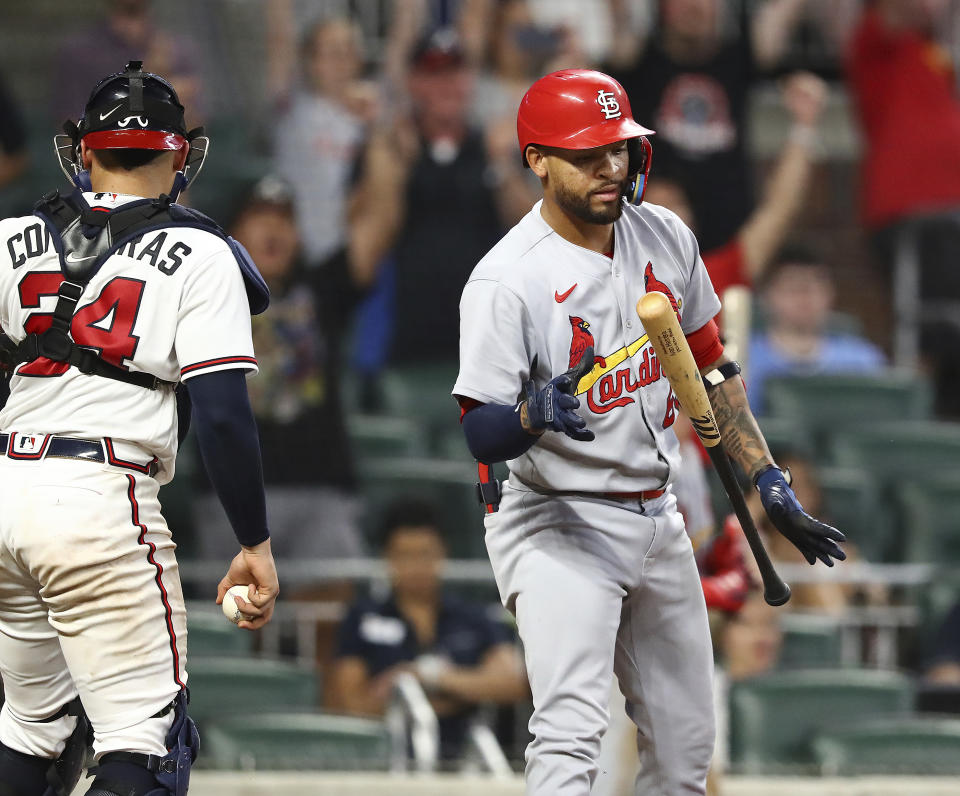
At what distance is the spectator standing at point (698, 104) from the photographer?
7.57 meters

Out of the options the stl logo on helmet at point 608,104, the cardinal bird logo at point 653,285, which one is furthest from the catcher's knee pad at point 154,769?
the stl logo on helmet at point 608,104

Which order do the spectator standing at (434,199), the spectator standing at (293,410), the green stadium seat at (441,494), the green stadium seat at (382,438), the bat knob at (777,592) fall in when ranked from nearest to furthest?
the bat knob at (777,592) → the spectator standing at (293,410) → the green stadium seat at (441,494) → the green stadium seat at (382,438) → the spectator standing at (434,199)

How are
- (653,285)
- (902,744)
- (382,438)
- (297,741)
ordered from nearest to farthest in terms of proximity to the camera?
(653,285), (297,741), (902,744), (382,438)

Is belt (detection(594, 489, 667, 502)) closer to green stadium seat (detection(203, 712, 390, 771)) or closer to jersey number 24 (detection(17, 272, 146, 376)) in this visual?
jersey number 24 (detection(17, 272, 146, 376))

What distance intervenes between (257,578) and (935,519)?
14.8 feet

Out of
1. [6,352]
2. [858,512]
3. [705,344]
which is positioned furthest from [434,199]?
[6,352]

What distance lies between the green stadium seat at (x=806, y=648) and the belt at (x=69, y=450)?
367cm

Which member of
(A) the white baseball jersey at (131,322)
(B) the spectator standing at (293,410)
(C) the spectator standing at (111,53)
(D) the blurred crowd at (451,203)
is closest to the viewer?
(A) the white baseball jersey at (131,322)

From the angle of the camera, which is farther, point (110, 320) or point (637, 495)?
point (637, 495)

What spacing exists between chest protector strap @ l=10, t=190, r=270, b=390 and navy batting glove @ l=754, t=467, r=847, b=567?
1.17m

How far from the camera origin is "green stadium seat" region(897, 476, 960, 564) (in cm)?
689

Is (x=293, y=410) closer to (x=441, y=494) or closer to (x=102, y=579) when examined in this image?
(x=441, y=494)

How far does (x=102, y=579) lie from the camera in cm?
299

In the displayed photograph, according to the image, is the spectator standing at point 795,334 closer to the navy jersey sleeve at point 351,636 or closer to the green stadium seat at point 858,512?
the green stadium seat at point 858,512
